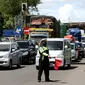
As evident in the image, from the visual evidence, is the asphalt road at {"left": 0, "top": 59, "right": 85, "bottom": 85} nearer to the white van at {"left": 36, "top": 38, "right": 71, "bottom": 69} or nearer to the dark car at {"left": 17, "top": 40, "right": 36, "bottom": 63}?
the white van at {"left": 36, "top": 38, "right": 71, "bottom": 69}

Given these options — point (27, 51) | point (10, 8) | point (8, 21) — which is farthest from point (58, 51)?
point (8, 21)

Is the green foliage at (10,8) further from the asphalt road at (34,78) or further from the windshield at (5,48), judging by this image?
the asphalt road at (34,78)

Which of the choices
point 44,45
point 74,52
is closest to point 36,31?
point 74,52

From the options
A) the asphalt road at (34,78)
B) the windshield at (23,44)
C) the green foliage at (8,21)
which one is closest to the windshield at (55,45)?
the asphalt road at (34,78)

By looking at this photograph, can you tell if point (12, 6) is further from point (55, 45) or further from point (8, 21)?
point (55, 45)

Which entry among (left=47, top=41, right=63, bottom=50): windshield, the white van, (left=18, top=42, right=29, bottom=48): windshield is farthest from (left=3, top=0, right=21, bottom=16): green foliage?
(left=47, top=41, right=63, bottom=50): windshield

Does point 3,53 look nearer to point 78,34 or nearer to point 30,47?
point 30,47

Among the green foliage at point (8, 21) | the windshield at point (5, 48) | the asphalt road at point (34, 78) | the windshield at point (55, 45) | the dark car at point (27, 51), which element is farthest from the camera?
the green foliage at point (8, 21)

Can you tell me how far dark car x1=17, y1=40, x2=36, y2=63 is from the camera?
1262 inches

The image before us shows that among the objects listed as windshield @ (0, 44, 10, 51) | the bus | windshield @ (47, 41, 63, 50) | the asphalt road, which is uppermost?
the bus

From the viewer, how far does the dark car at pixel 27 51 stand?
32062 millimetres

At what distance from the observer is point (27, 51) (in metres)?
32.4

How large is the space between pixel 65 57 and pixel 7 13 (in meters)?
66.1

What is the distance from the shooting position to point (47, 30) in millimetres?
43625
